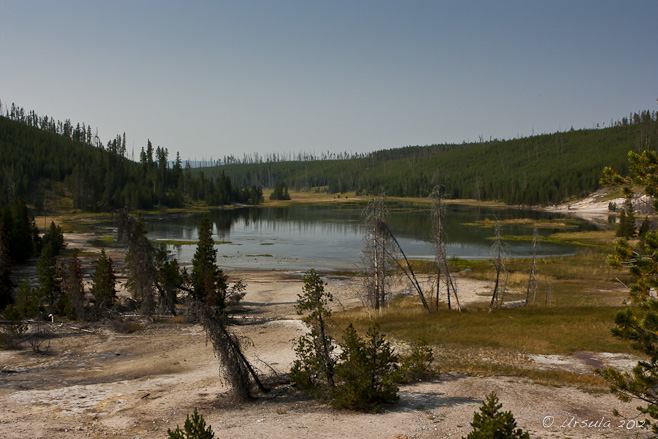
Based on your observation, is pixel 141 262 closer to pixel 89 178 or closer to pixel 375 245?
pixel 375 245

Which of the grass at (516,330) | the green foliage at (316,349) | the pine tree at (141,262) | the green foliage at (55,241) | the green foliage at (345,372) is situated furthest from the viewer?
the green foliage at (55,241)

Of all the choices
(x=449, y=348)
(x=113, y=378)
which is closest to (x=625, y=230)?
(x=449, y=348)

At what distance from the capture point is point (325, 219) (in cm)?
12338

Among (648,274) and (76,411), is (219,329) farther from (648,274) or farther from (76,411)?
(648,274)

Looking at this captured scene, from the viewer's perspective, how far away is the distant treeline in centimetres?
12788

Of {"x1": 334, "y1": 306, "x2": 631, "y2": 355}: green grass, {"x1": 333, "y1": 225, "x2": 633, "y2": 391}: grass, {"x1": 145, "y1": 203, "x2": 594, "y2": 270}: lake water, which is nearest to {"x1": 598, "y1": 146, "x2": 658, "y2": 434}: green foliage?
{"x1": 333, "y1": 225, "x2": 633, "y2": 391}: grass

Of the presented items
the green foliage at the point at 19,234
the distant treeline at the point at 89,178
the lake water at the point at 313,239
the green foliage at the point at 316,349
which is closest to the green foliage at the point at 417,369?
the green foliage at the point at 316,349

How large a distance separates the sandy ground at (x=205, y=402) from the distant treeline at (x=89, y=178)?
101370mm

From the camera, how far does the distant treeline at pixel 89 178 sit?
128 metres

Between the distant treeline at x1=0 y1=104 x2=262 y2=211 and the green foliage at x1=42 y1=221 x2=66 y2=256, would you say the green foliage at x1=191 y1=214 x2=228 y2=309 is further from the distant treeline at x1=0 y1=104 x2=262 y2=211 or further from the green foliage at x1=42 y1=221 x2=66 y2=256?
the distant treeline at x1=0 y1=104 x2=262 y2=211

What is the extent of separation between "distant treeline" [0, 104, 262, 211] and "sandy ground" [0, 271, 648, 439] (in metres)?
101

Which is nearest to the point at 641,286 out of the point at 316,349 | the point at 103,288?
the point at 316,349

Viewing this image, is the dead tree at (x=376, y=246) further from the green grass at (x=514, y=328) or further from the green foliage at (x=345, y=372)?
the green foliage at (x=345, y=372)

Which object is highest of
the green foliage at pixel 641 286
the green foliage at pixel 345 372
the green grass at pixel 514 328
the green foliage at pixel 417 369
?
the green foliage at pixel 641 286
